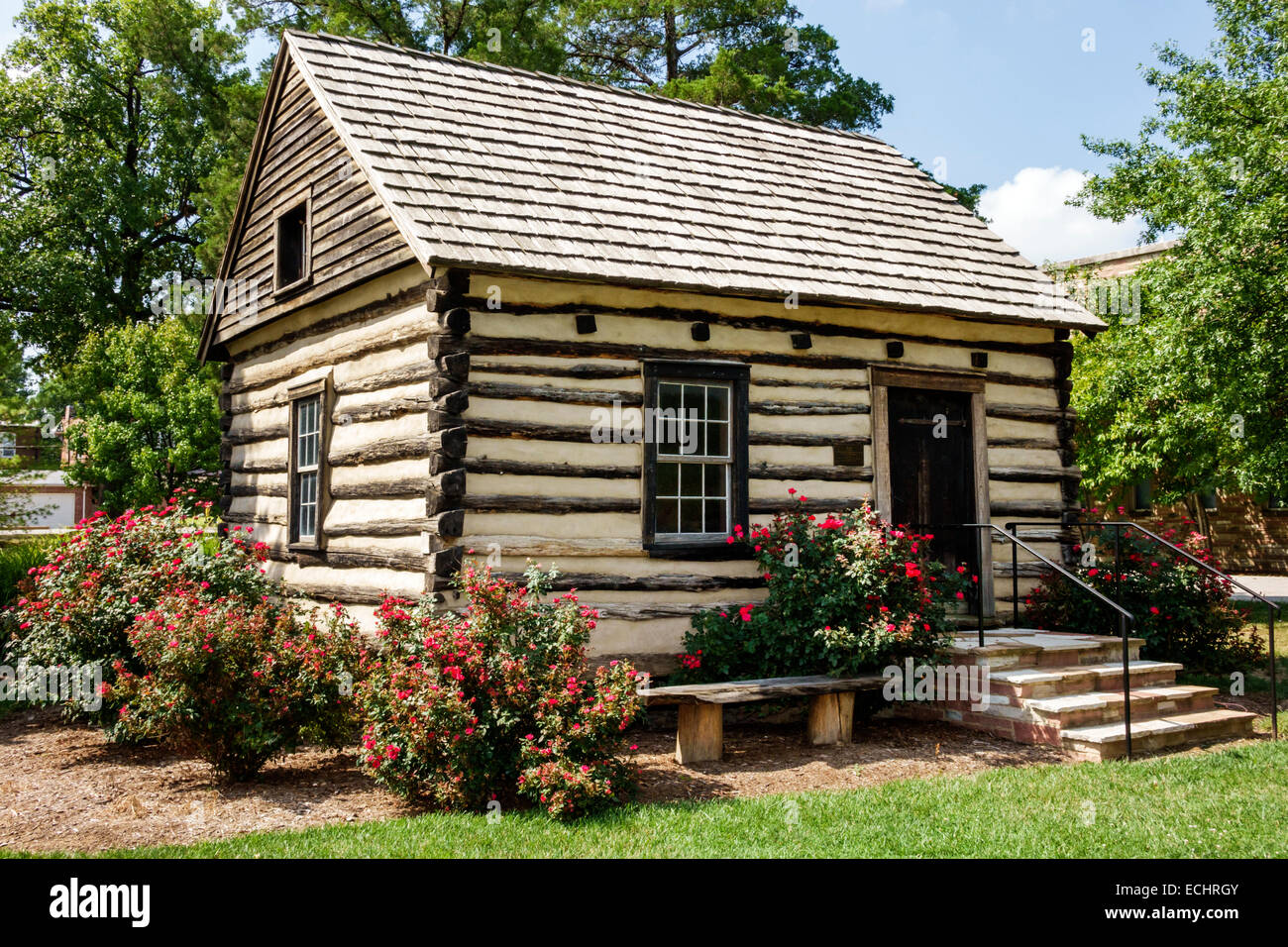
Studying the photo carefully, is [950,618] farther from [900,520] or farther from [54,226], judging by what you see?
[54,226]

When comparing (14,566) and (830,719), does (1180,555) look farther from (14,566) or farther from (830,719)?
(14,566)

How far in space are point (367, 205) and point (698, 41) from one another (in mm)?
17876

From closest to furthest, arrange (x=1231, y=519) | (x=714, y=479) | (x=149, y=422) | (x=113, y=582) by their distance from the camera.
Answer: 1. (x=113, y=582)
2. (x=714, y=479)
3. (x=149, y=422)
4. (x=1231, y=519)

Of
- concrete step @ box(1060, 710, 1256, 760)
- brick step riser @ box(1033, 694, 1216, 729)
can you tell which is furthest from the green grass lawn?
brick step riser @ box(1033, 694, 1216, 729)

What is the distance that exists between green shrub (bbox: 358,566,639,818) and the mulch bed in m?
0.41

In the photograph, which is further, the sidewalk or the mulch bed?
the sidewalk

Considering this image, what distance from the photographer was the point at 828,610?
8.12m

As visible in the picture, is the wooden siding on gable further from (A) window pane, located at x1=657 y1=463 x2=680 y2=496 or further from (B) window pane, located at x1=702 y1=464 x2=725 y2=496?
(B) window pane, located at x1=702 y1=464 x2=725 y2=496

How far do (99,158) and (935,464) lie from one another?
29126 millimetres

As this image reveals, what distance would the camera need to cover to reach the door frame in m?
10.0

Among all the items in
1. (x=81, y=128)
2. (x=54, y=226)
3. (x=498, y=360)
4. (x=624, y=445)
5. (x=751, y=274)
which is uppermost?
(x=81, y=128)

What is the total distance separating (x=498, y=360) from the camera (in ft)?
27.5

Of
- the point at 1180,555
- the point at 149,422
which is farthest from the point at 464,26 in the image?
the point at 1180,555

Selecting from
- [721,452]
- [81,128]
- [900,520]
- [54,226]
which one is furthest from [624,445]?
[81,128]
